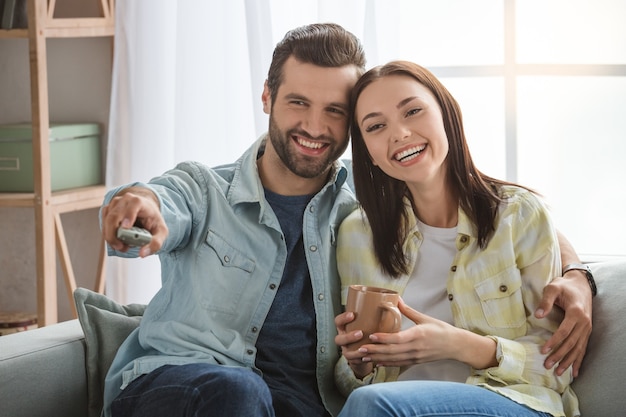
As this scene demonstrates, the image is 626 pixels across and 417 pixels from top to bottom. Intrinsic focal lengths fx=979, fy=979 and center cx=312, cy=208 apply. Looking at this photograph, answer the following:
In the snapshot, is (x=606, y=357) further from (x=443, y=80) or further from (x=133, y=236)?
(x=443, y=80)

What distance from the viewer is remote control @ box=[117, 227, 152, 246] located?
1.48 meters

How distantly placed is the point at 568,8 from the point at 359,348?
183cm

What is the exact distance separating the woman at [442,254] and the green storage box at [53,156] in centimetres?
135

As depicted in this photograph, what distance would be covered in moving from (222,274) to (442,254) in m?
0.43

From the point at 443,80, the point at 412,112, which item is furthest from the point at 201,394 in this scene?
the point at 443,80

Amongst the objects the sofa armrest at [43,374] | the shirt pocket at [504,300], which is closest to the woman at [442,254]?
the shirt pocket at [504,300]

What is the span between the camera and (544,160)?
127 inches

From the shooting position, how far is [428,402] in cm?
158

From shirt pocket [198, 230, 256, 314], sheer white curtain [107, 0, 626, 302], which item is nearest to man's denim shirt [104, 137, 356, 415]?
shirt pocket [198, 230, 256, 314]

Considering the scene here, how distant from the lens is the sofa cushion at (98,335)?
1949 millimetres

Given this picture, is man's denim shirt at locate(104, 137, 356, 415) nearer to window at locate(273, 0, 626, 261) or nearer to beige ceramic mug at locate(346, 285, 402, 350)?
beige ceramic mug at locate(346, 285, 402, 350)

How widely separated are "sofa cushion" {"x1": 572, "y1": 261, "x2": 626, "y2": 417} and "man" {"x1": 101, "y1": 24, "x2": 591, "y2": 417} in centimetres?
4

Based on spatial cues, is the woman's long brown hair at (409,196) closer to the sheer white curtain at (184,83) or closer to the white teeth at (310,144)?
the white teeth at (310,144)

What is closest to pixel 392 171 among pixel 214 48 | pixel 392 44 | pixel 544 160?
pixel 392 44
